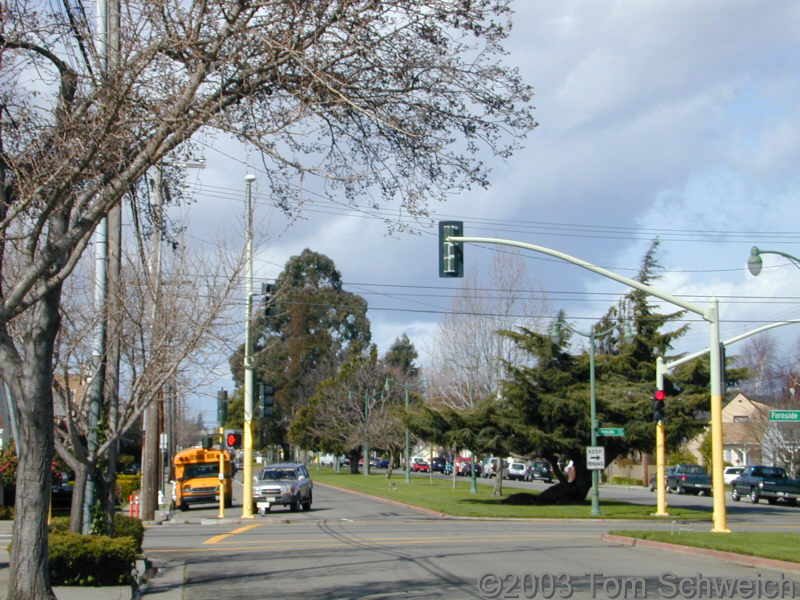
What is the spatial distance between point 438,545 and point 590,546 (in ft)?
10.7

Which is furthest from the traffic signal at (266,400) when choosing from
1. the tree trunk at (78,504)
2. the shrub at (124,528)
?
the tree trunk at (78,504)

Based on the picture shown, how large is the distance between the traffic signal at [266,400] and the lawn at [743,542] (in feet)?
36.5

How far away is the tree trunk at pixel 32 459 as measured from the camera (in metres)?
9.38

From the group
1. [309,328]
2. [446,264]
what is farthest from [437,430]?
[309,328]

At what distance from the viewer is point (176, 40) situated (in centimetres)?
903

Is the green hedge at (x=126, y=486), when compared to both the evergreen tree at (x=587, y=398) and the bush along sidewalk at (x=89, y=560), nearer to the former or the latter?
the evergreen tree at (x=587, y=398)

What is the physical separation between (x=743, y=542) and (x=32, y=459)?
45.8ft

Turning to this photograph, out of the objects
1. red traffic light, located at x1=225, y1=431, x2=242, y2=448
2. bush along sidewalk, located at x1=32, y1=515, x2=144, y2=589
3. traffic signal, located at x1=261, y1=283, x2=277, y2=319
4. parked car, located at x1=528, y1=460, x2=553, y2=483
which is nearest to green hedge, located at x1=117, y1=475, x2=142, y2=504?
red traffic light, located at x1=225, y1=431, x2=242, y2=448

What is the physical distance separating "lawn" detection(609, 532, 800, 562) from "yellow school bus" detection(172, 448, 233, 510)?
20.7 m

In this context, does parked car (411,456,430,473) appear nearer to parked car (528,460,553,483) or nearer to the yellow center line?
parked car (528,460,553,483)

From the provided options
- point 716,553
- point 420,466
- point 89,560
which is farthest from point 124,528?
point 420,466

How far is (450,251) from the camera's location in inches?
725

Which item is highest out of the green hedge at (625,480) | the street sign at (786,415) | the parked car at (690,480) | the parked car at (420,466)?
the street sign at (786,415)

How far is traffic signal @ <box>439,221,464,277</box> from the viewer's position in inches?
725
